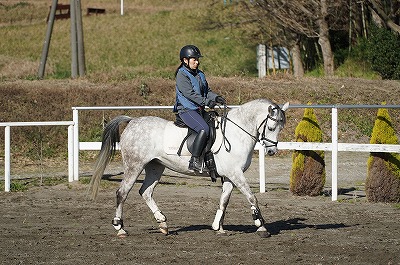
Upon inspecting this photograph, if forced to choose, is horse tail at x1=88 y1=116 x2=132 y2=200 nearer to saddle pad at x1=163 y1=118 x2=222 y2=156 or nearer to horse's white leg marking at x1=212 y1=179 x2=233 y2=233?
saddle pad at x1=163 y1=118 x2=222 y2=156

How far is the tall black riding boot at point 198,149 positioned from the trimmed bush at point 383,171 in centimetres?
433

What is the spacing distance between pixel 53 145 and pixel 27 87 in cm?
451

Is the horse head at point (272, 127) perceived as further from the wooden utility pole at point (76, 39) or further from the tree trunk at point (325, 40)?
the tree trunk at point (325, 40)

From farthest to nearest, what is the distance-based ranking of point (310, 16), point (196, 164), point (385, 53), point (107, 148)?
1. point (310, 16)
2. point (385, 53)
3. point (107, 148)
4. point (196, 164)

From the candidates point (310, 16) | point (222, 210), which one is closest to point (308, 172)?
point (222, 210)

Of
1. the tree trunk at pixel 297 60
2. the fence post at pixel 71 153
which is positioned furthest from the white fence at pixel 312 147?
the tree trunk at pixel 297 60

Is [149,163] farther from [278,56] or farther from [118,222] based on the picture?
[278,56]

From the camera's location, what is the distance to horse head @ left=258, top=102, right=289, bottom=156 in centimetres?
1067

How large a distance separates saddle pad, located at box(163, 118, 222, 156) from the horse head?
604 mm

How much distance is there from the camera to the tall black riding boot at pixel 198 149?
10.8m

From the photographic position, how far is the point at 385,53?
31750 millimetres

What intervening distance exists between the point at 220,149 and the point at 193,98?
760mm

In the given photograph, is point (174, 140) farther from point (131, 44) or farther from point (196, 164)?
point (131, 44)

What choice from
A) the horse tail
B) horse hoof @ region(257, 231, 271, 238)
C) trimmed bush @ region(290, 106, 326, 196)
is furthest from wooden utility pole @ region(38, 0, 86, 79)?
horse hoof @ region(257, 231, 271, 238)
